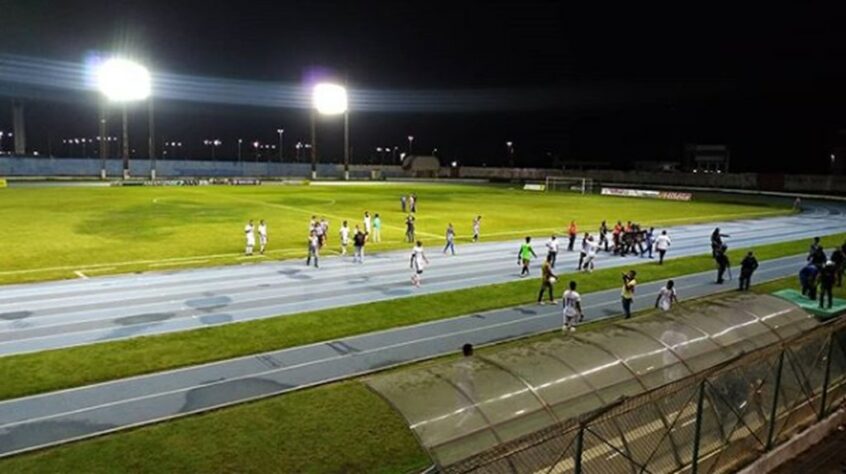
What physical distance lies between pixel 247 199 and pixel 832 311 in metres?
51.8

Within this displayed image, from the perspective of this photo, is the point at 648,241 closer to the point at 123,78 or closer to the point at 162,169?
the point at 123,78

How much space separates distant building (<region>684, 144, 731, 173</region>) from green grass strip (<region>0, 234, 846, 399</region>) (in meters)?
113

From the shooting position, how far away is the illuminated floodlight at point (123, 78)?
78938mm

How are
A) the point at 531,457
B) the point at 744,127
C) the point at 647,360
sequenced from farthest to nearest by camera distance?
the point at 744,127 → the point at 647,360 → the point at 531,457

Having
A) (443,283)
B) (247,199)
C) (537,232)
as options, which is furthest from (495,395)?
(247,199)

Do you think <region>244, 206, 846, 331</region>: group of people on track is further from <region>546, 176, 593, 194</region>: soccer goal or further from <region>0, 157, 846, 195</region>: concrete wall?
<region>546, 176, 593, 194</region>: soccer goal

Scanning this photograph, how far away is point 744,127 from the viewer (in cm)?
11912

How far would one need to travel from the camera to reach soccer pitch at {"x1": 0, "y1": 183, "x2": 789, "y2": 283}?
2806cm

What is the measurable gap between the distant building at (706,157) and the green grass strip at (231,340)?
11253 cm

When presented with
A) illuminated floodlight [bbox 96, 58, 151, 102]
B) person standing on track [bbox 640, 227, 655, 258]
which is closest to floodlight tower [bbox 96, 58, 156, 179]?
illuminated floodlight [bbox 96, 58, 151, 102]

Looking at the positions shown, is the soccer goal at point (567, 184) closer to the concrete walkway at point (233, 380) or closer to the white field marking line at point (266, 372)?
the concrete walkway at point (233, 380)

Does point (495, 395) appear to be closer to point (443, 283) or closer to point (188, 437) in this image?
point (188, 437)

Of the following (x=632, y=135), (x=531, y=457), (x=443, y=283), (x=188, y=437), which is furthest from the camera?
(x=632, y=135)

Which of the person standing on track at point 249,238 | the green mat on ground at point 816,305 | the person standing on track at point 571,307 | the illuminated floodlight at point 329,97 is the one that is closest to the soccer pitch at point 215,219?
the person standing on track at point 249,238
